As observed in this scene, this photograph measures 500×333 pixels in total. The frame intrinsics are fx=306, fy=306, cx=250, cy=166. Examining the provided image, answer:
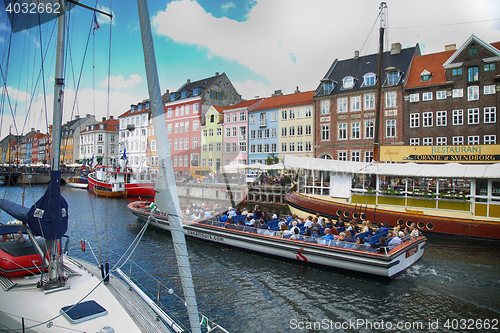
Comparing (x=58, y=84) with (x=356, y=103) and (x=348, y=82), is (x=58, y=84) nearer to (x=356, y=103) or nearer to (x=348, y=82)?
(x=356, y=103)

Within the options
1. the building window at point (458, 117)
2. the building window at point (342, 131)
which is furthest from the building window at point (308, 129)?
the building window at point (458, 117)

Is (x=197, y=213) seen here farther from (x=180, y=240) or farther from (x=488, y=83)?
(x=488, y=83)

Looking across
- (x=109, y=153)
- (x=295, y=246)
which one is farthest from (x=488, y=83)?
(x=109, y=153)

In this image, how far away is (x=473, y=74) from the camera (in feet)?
99.4

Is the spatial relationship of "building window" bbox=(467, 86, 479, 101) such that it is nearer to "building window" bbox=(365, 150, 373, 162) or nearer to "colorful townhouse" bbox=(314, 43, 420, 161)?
"colorful townhouse" bbox=(314, 43, 420, 161)

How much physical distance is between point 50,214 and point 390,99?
35.6m

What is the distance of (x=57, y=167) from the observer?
654cm

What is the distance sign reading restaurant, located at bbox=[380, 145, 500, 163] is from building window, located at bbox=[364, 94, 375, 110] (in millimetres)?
14404

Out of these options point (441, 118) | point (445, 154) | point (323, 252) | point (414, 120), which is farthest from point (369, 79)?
point (323, 252)

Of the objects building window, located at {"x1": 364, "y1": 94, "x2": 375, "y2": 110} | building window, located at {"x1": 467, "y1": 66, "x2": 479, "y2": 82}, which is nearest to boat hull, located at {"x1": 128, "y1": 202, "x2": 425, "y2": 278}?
building window, located at {"x1": 467, "y1": 66, "x2": 479, "y2": 82}

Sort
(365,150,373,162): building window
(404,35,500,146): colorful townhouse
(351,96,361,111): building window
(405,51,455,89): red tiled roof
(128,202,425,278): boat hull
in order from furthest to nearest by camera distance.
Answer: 1. (351,96,361,111): building window
2. (365,150,373,162): building window
3. (405,51,455,89): red tiled roof
4. (404,35,500,146): colorful townhouse
5. (128,202,425,278): boat hull

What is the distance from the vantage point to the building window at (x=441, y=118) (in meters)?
31.6

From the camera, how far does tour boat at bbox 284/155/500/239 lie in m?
17.9

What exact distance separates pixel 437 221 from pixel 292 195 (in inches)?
386
